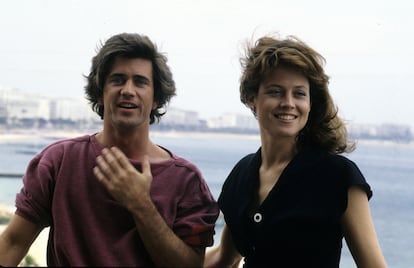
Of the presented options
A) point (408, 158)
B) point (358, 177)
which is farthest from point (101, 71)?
point (408, 158)

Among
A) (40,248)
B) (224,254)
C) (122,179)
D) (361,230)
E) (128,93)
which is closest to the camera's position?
(122,179)

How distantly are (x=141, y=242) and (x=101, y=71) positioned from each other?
516mm

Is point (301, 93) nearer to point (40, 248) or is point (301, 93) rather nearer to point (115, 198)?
point (115, 198)

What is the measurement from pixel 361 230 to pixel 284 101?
17.8 inches

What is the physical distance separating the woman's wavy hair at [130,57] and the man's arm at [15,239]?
1.36ft

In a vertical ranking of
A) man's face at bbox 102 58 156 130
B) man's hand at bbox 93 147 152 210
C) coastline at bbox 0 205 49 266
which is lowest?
coastline at bbox 0 205 49 266

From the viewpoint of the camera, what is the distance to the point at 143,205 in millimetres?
1797

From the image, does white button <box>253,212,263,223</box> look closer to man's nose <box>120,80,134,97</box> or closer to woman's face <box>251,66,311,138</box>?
woman's face <box>251,66,311,138</box>

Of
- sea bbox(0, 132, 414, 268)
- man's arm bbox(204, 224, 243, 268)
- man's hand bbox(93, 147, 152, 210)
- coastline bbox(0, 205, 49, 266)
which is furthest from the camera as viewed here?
sea bbox(0, 132, 414, 268)

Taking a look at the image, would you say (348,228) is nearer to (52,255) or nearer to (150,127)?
(150,127)

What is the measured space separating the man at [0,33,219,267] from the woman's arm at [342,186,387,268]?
0.42m

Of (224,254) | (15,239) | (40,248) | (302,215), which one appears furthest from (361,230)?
(40,248)

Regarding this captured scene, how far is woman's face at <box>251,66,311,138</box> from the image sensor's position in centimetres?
204

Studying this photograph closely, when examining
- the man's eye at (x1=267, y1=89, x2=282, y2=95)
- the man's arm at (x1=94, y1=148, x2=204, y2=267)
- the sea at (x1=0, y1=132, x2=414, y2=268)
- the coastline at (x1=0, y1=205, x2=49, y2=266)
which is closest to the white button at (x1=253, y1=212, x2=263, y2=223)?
the man's arm at (x1=94, y1=148, x2=204, y2=267)
